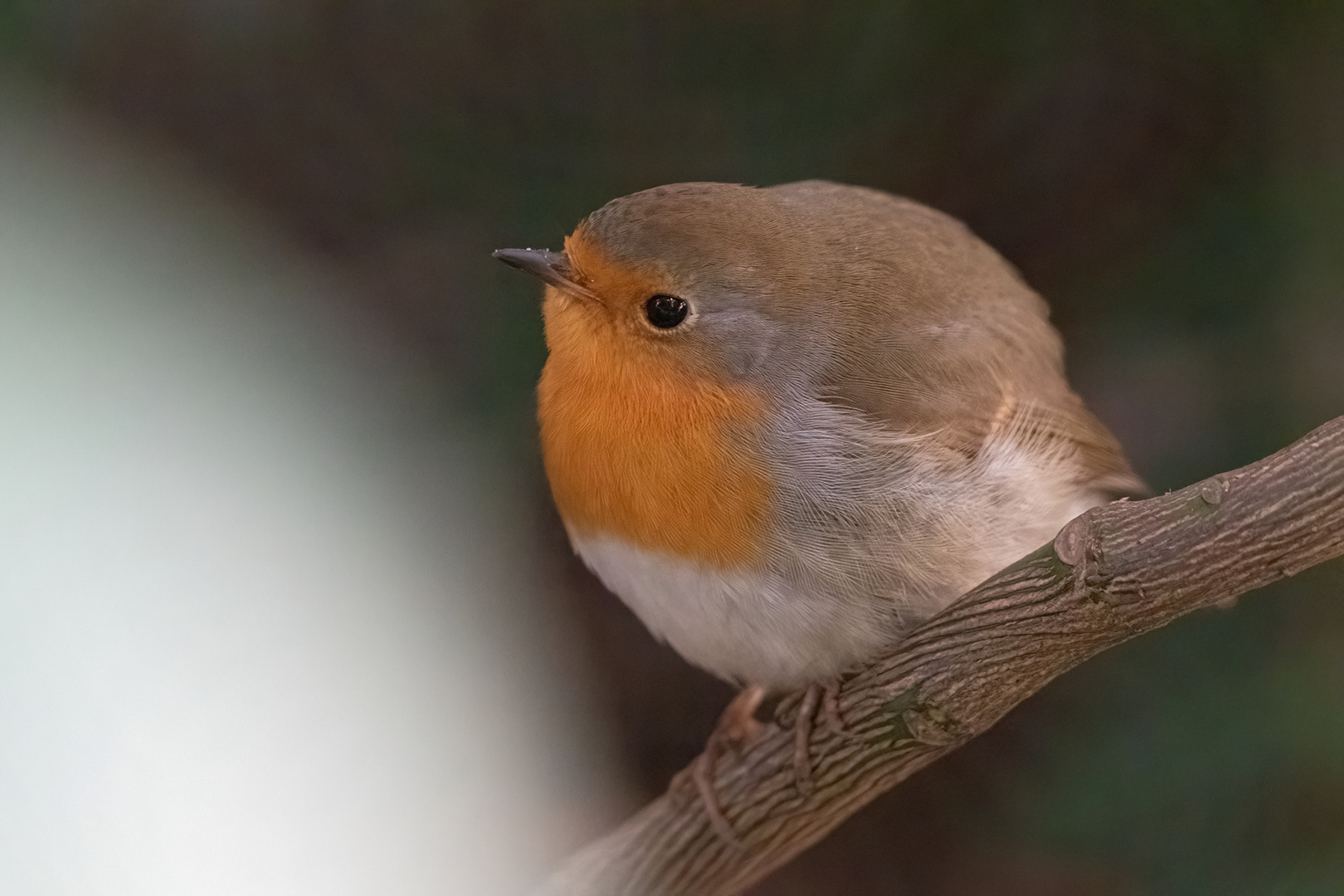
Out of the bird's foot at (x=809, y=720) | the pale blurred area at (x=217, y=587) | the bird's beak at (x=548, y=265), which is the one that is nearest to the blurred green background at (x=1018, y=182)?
the pale blurred area at (x=217, y=587)

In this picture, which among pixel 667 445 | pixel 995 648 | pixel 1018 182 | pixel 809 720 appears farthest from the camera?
pixel 1018 182

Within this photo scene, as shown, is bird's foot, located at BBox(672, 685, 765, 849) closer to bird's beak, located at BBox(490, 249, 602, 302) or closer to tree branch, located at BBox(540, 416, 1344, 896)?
tree branch, located at BBox(540, 416, 1344, 896)

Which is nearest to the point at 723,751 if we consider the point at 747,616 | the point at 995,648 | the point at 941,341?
the point at 747,616

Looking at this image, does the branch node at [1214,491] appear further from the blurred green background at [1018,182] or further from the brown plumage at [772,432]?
the blurred green background at [1018,182]

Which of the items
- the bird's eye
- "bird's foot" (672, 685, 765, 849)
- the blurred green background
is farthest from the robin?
the blurred green background

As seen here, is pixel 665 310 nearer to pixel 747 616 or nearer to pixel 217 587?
pixel 747 616

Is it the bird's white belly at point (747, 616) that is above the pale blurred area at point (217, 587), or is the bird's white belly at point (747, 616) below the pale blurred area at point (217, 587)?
below
